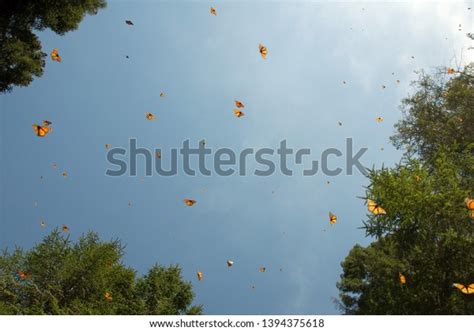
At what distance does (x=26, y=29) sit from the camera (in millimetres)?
14406

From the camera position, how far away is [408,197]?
44.9ft

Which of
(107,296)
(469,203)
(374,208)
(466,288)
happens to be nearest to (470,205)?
(469,203)

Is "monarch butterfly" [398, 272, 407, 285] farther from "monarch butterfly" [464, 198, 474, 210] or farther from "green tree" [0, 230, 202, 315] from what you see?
"green tree" [0, 230, 202, 315]

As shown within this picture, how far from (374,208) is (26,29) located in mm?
12977

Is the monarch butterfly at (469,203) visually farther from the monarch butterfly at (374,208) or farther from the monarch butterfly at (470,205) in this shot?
the monarch butterfly at (374,208)

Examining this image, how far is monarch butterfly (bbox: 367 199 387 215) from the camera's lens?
14.3 metres

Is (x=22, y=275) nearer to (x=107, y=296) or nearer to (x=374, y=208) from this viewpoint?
(x=107, y=296)

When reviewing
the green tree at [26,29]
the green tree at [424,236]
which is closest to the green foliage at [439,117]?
the green tree at [424,236]

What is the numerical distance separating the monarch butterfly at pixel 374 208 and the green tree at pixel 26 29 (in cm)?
1182
